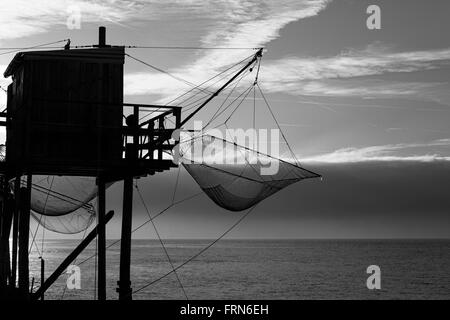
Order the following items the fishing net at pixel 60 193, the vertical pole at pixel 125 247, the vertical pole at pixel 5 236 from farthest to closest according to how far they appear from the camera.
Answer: the fishing net at pixel 60 193
the vertical pole at pixel 5 236
the vertical pole at pixel 125 247

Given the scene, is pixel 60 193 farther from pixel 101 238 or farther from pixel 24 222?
pixel 24 222

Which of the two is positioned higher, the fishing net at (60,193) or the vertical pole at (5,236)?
the fishing net at (60,193)

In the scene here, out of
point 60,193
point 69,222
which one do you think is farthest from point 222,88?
point 69,222

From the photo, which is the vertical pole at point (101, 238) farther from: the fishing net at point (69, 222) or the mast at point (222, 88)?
the fishing net at point (69, 222)

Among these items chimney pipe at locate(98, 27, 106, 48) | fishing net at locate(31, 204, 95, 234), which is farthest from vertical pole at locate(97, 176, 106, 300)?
fishing net at locate(31, 204, 95, 234)

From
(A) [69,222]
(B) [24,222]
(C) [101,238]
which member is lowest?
(C) [101,238]

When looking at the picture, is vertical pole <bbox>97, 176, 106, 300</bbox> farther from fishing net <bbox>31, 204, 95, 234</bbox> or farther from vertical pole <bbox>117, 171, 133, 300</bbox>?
fishing net <bbox>31, 204, 95, 234</bbox>

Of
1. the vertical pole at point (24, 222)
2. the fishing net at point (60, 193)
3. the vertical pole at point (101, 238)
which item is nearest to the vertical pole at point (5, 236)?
the fishing net at point (60, 193)

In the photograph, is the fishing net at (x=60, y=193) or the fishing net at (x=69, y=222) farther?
the fishing net at (x=69, y=222)

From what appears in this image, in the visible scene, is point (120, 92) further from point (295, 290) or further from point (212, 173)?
point (295, 290)
